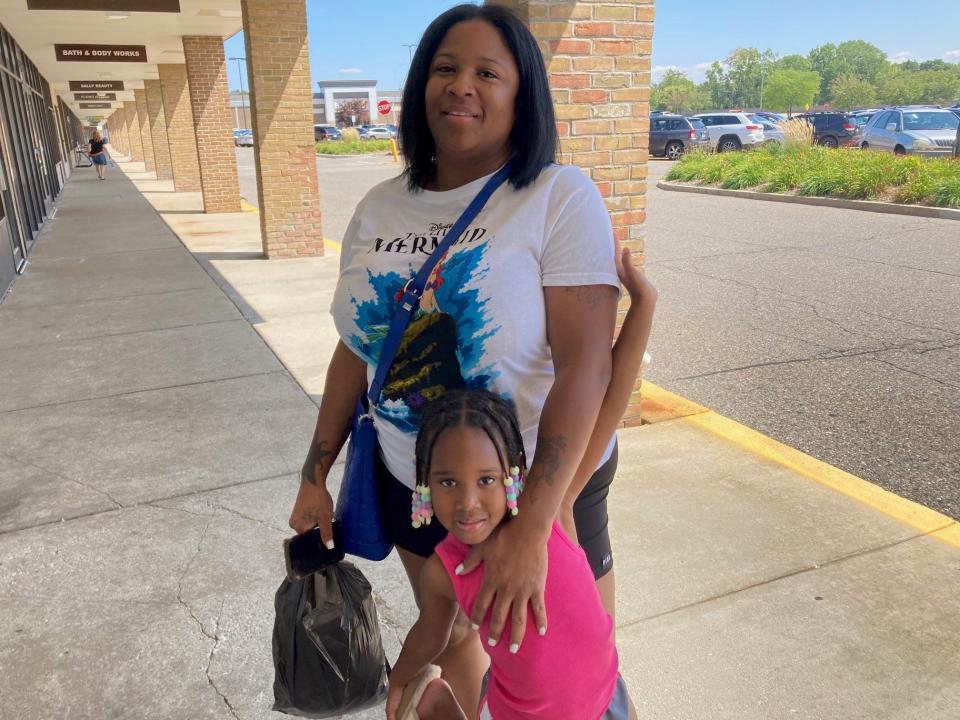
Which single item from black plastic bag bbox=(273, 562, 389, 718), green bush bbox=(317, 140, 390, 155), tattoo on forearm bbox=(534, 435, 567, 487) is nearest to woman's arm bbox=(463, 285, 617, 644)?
tattoo on forearm bbox=(534, 435, 567, 487)

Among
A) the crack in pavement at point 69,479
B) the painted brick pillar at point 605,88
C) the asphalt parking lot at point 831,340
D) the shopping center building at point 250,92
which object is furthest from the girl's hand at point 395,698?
the asphalt parking lot at point 831,340

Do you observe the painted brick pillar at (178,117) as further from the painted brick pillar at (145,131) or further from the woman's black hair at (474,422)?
the woman's black hair at (474,422)

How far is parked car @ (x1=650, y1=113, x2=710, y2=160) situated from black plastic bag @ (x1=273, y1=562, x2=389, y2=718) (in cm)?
2810

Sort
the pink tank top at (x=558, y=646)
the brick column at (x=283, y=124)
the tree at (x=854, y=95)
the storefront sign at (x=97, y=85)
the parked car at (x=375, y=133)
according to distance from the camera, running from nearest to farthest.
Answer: the pink tank top at (x=558, y=646) → the brick column at (x=283, y=124) → the storefront sign at (x=97, y=85) → the parked car at (x=375, y=133) → the tree at (x=854, y=95)

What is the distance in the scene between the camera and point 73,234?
43.3ft

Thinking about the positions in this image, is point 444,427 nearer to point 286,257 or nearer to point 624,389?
point 624,389

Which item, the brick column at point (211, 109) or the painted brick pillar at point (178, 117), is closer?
the brick column at point (211, 109)

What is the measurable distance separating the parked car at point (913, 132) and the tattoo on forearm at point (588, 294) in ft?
66.5

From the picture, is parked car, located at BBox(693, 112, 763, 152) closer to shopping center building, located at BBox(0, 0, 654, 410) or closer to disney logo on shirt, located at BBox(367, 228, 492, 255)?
shopping center building, located at BBox(0, 0, 654, 410)

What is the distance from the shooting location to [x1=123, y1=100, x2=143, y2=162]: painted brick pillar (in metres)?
39.6

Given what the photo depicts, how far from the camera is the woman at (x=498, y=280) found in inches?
55.8

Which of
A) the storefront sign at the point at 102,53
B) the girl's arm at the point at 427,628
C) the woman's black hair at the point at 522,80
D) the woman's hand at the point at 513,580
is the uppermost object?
the storefront sign at the point at 102,53

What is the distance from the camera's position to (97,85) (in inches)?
1095

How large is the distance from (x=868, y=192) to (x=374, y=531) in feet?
46.6
